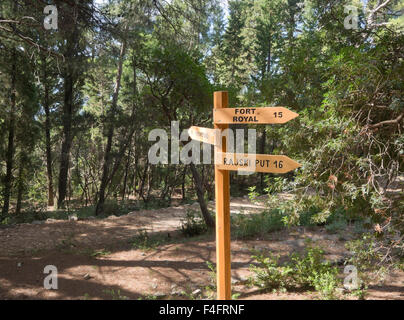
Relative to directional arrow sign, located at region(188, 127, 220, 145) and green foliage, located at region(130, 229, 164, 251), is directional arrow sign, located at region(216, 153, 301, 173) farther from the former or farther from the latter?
green foliage, located at region(130, 229, 164, 251)

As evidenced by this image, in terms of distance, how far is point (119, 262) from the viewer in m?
6.54

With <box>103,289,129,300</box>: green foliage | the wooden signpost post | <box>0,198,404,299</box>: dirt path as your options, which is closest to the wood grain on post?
the wooden signpost post

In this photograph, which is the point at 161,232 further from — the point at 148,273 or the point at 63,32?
the point at 63,32

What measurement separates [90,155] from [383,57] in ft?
53.8

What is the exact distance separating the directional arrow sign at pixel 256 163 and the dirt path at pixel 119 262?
267 centimetres

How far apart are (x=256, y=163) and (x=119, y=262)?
479cm

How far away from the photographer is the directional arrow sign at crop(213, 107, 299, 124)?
280 cm

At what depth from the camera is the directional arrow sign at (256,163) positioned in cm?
272

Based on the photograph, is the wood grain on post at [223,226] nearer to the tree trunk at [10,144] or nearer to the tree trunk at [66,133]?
the tree trunk at [10,144]

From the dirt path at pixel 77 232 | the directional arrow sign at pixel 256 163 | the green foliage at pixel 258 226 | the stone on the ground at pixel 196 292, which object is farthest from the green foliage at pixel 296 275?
the dirt path at pixel 77 232

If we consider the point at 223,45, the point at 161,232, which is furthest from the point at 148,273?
the point at 223,45

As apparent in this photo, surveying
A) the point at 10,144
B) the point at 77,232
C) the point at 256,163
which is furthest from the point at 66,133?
the point at 256,163

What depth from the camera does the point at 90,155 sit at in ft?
58.1

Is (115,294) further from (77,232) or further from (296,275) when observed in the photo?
(77,232)
